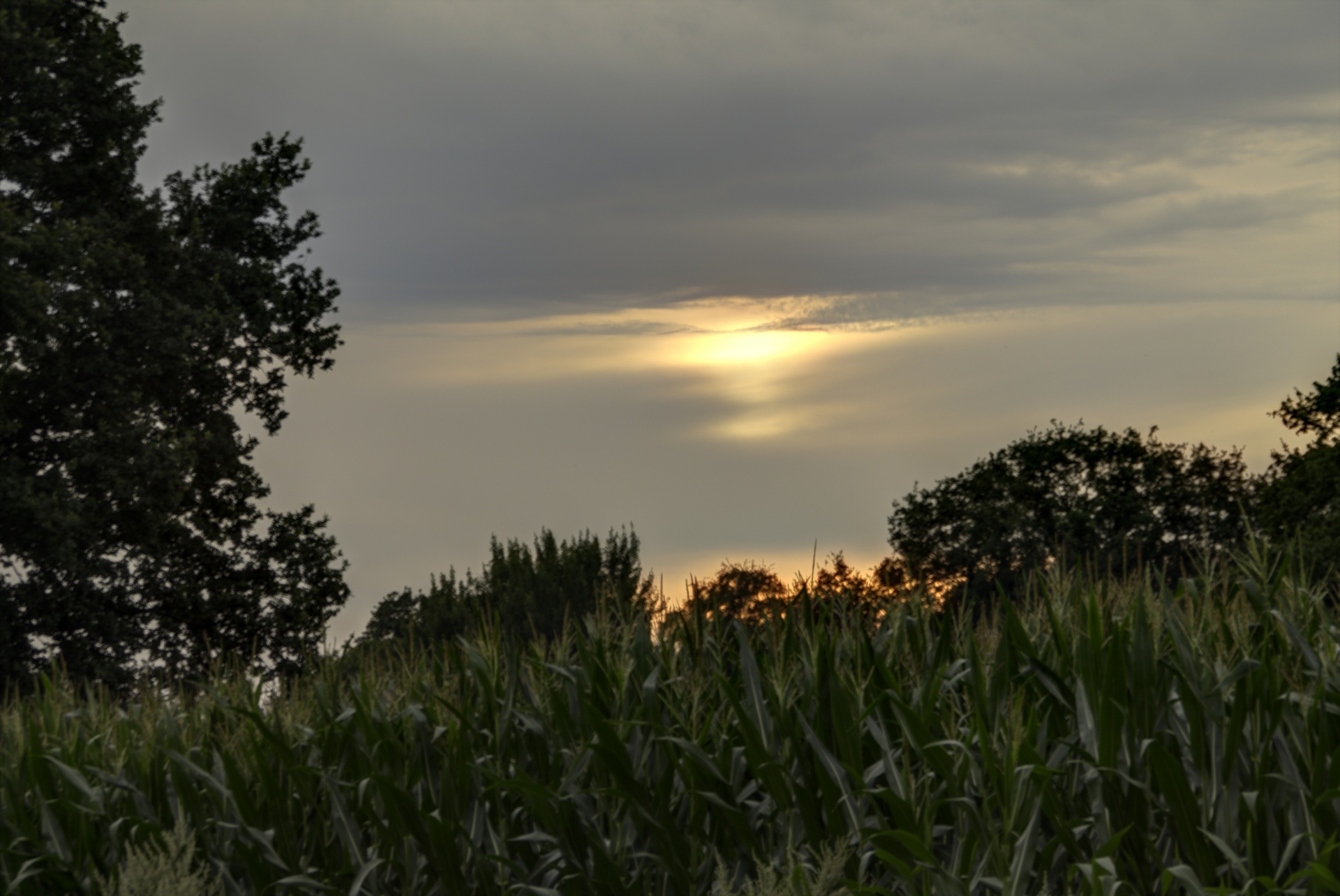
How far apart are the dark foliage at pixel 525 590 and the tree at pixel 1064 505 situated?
8411 mm

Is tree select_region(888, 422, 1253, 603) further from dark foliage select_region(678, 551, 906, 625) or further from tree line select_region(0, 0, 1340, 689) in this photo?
dark foliage select_region(678, 551, 906, 625)

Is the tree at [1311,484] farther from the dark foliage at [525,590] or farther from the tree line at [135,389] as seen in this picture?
the dark foliage at [525,590]

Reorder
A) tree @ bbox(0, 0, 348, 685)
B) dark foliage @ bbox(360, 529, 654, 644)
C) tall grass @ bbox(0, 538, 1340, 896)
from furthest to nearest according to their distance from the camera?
1. dark foliage @ bbox(360, 529, 654, 644)
2. tree @ bbox(0, 0, 348, 685)
3. tall grass @ bbox(0, 538, 1340, 896)

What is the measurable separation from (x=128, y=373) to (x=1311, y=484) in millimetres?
24026

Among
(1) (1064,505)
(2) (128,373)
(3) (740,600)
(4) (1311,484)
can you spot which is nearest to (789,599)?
(3) (740,600)

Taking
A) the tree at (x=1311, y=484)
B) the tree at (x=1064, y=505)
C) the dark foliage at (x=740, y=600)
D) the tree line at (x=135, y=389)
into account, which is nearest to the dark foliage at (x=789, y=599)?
the dark foliage at (x=740, y=600)

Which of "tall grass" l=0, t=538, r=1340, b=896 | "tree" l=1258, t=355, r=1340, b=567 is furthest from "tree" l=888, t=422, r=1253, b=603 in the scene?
"tall grass" l=0, t=538, r=1340, b=896

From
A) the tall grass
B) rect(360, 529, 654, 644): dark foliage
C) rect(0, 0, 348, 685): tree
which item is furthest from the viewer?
rect(360, 529, 654, 644): dark foliage

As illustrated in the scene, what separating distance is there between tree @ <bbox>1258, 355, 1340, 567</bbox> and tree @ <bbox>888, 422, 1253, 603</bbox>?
4.35 metres

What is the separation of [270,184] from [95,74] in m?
3.65

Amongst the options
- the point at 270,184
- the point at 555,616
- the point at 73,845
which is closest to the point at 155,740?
the point at 73,845

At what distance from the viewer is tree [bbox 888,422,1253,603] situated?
34375 mm

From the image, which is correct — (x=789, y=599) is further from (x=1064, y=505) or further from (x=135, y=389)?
(x=1064, y=505)

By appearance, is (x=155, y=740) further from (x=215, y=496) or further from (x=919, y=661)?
(x=215, y=496)
